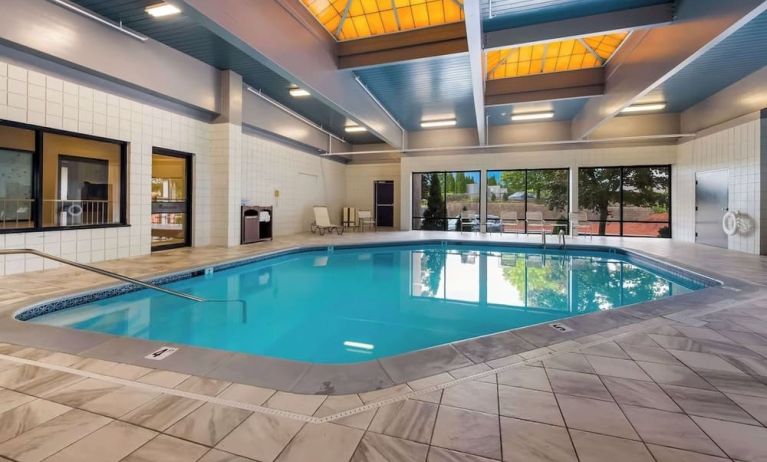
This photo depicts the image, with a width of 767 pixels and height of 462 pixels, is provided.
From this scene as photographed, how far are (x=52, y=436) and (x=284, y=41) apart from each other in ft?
14.9

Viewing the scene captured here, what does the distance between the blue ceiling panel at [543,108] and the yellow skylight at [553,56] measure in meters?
1.06

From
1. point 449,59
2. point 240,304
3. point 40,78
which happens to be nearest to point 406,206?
point 449,59

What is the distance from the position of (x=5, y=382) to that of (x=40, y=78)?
13.6ft

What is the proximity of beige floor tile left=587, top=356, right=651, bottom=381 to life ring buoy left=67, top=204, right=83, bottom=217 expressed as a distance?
6182mm

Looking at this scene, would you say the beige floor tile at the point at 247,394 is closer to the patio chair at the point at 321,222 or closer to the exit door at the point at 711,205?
the patio chair at the point at 321,222

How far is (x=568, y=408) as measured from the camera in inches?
57.7

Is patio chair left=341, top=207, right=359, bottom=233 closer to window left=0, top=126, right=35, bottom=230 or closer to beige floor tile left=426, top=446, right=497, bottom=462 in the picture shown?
window left=0, top=126, right=35, bottom=230

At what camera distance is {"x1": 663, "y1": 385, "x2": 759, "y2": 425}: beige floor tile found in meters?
1.42

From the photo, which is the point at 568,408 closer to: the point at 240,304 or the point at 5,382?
the point at 5,382

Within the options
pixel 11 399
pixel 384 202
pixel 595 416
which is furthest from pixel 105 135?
pixel 384 202

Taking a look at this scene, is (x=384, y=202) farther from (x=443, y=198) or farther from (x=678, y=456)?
(x=678, y=456)

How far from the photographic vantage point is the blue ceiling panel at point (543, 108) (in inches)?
323

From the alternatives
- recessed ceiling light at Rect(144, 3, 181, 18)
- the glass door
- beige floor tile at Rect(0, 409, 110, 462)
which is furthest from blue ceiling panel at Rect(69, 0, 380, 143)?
beige floor tile at Rect(0, 409, 110, 462)

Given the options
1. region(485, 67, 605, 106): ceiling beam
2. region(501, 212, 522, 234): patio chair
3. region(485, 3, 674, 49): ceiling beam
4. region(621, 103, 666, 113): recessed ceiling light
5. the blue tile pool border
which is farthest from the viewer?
region(501, 212, 522, 234): patio chair
